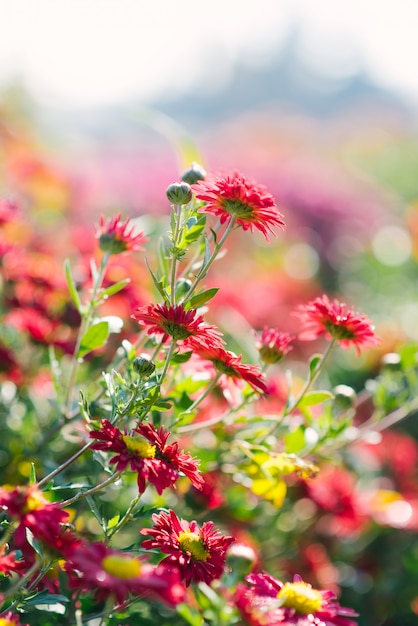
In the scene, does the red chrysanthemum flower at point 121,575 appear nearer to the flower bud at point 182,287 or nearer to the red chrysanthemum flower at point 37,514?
the red chrysanthemum flower at point 37,514

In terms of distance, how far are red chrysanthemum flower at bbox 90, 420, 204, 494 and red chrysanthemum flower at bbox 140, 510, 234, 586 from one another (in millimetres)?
65

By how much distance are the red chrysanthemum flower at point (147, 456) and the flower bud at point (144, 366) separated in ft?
0.20

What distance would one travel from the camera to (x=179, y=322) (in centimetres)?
80

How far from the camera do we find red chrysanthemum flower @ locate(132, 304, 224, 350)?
2.61 ft

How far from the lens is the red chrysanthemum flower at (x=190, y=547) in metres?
0.80

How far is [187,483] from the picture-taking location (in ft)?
4.03

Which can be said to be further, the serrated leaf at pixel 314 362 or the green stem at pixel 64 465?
the serrated leaf at pixel 314 362

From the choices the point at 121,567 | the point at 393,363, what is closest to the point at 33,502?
the point at 121,567

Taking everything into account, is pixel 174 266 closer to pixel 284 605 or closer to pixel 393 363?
pixel 284 605

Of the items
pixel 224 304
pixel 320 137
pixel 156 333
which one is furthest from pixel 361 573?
pixel 320 137

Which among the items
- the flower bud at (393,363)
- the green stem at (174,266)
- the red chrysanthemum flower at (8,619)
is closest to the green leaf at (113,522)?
the red chrysanthemum flower at (8,619)

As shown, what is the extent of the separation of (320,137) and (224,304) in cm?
770

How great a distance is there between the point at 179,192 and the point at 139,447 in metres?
0.30

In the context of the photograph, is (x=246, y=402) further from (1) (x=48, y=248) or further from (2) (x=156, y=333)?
(1) (x=48, y=248)
